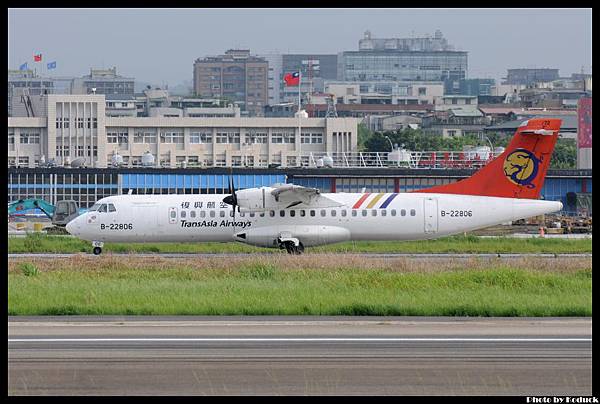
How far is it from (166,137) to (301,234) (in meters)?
69.2

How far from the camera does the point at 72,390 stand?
16094 mm

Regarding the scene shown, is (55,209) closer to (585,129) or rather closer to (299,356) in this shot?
(585,129)

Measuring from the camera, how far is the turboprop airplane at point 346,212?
1705 inches

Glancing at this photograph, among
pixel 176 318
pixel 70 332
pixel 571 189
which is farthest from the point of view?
pixel 571 189

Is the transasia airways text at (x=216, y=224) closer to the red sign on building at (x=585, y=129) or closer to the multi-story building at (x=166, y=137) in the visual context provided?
the red sign on building at (x=585, y=129)

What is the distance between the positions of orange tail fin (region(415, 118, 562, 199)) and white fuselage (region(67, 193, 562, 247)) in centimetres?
39

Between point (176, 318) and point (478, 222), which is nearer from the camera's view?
point (176, 318)

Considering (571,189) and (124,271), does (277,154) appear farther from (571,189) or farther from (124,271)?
(124,271)

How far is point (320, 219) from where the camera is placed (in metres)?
43.9

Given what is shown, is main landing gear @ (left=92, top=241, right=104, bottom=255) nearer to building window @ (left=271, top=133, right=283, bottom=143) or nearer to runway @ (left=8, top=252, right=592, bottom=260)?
runway @ (left=8, top=252, right=592, bottom=260)

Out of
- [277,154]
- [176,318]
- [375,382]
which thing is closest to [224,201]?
[176,318]

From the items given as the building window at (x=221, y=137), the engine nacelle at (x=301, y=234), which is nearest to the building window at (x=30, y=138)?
the building window at (x=221, y=137)

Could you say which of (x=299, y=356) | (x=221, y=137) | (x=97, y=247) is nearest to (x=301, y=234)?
(x=97, y=247)

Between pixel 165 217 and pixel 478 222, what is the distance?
11726 mm
